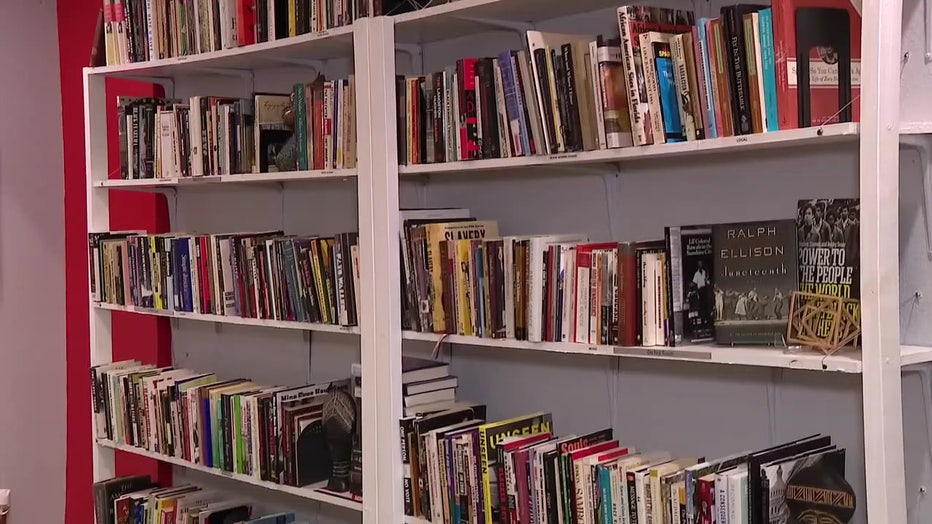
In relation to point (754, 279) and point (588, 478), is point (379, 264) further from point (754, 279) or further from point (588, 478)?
point (754, 279)

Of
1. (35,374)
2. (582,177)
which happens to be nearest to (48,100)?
(35,374)

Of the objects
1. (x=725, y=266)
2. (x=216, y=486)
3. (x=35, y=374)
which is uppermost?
(x=725, y=266)

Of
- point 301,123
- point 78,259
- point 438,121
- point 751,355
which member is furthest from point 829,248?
point 78,259

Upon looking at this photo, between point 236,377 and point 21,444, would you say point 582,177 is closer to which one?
point 236,377

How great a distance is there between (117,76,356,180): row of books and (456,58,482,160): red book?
15.2 inches

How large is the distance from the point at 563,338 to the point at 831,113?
75 cm

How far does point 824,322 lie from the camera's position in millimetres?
1849

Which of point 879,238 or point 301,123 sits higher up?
point 301,123

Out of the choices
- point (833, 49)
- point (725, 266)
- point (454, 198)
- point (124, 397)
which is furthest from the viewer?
point (124, 397)

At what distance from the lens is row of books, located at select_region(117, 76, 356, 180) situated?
2783mm

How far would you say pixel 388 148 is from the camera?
102 inches

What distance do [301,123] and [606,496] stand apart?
4.49 feet

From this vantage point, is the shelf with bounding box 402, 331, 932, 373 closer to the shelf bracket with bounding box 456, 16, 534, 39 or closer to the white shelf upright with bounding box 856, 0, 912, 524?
the white shelf upright with bounding box 856, 0, 912, 524

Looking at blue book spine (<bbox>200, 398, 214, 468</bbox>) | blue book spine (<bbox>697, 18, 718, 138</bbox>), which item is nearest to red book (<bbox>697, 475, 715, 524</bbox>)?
blue book spine (<bbox>697, 18, 718, 138</bbox>)
